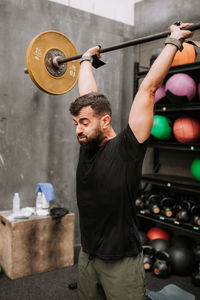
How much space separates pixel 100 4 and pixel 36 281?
3.24 m

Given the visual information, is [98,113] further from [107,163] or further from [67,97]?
[67,97]

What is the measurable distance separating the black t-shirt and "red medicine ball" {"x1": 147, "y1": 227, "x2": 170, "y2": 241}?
2.05 meters

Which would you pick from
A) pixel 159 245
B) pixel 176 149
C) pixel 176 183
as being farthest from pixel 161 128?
pixel 159 245

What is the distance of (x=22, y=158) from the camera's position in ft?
10.5

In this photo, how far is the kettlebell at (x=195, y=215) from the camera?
2856 millimetres

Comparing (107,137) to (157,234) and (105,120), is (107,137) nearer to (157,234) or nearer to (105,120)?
(105,120)

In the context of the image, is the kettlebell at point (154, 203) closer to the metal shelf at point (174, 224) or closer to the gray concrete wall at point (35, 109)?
the metal shelf at point (174, 224)

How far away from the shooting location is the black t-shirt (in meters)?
1.30

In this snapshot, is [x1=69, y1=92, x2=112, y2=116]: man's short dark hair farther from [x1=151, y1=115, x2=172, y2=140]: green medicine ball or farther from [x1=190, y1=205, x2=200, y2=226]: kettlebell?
[x1=190, y1=205, x2=200, y2=226]: kettlebell

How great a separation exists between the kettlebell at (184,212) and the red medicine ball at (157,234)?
0.44m

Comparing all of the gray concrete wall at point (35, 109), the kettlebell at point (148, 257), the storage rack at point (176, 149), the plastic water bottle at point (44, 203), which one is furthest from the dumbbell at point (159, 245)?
the plastic water bottle at point (44, 203)

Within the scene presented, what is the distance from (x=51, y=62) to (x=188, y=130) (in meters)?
1.51

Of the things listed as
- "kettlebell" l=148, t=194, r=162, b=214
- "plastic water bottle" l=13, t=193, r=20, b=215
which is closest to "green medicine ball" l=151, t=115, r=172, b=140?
"kettlebell" l=148, t=194, r=162, b=214

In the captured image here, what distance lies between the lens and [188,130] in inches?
113
